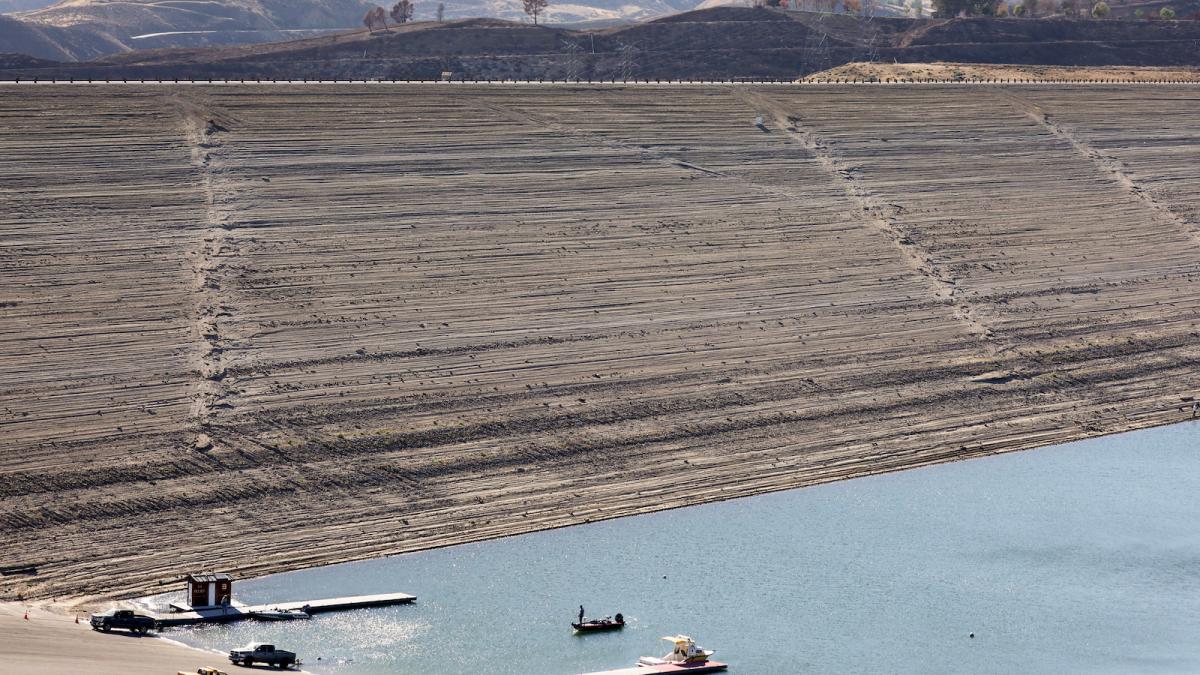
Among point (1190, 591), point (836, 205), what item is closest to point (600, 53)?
point (836, 205)

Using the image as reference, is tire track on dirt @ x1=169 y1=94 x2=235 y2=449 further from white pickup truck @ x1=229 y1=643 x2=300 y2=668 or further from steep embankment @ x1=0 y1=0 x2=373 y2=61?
steep embankment @ x1=0 y1=0 x2=373 y2=61

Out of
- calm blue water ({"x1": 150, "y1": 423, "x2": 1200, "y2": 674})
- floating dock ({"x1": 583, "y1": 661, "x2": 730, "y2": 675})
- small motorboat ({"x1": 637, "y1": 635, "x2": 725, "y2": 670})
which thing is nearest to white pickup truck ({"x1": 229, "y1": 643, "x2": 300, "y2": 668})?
calm blue water ({"x1": 150, "y1": 423, "x2": 1200, "y2": 674})

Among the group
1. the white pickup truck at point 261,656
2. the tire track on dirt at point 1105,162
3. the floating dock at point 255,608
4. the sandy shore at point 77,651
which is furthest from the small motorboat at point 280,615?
the tire track on dirt at point 1105,162

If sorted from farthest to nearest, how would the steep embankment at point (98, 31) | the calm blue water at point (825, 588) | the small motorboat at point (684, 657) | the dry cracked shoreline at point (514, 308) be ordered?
1. the steep embankment at point (98, 31)
2. the dry cracked shoreline at point (514, 308)
3. the calm blue water at point (825, 588)
4. the small motorboat at point (684, 657)

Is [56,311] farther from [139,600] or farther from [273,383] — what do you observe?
[139,600]

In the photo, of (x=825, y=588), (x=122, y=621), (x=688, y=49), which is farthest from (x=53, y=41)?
(x=825, y=588)

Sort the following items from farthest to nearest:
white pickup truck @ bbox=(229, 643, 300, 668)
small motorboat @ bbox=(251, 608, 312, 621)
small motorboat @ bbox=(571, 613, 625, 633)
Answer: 1. small motorboat @ bbox=(571, 613, 625, 633)
2. small motorboat @ bbox=(251, 608, 312, 621)
3. white pickup truck @ bbox=(229, 643, 300, 668)

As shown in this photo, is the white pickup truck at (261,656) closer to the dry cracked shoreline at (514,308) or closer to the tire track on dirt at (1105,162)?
the dry cracked shoreline at (514,308)
